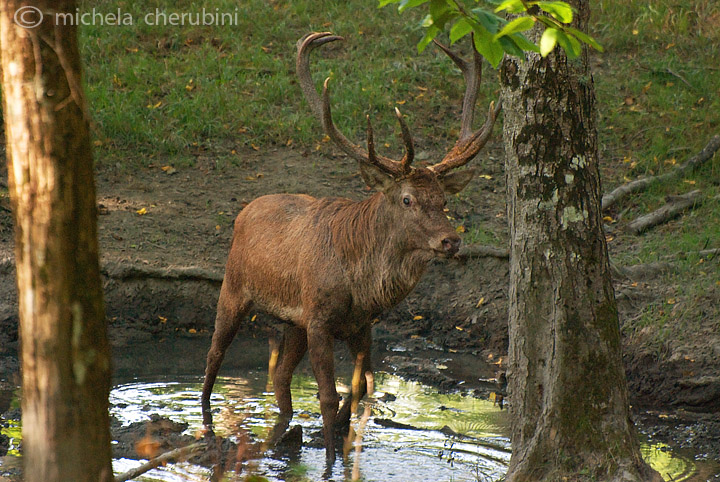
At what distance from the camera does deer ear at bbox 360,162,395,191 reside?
20.8ft

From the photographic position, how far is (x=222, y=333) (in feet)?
24.1

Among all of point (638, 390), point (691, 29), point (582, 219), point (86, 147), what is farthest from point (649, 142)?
point (86, 147)

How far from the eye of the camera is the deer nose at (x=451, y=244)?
604cm

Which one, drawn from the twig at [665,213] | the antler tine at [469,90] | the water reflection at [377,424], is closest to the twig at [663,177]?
the twig at [665,213]

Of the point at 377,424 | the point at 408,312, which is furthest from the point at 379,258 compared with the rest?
the point at 408,312

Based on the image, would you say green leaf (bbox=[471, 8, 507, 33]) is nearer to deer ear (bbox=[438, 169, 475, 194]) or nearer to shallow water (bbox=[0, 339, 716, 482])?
shallow water (bbox=[0, 339, 716, 482])

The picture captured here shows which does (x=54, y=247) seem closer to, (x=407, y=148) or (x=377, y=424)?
(x=407, y=148)

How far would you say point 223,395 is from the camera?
7633 mm

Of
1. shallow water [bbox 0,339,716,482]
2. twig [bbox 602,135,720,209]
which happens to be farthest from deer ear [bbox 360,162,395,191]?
twig [bbox 602,135,720,209]

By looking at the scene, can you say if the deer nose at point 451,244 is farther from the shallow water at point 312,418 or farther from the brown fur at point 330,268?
the shallow water at point 312,418

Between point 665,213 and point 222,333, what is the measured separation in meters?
5.40

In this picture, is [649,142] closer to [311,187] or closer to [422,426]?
[311,187]

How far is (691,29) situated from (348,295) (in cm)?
968

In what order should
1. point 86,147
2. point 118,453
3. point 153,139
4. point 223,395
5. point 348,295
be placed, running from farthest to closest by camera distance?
point 153,139 → point 223,395 → point 348,295 → point 118,453 → point 86,147
